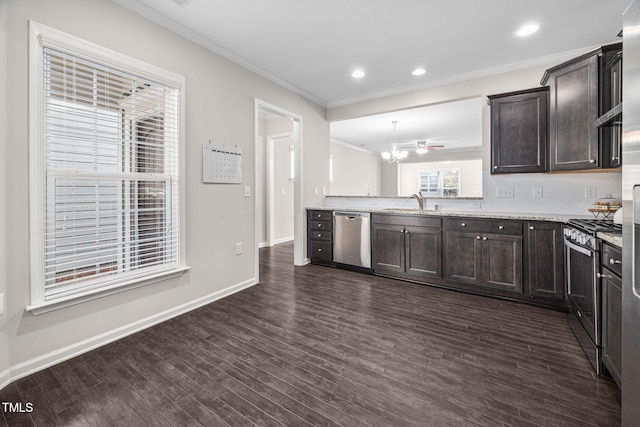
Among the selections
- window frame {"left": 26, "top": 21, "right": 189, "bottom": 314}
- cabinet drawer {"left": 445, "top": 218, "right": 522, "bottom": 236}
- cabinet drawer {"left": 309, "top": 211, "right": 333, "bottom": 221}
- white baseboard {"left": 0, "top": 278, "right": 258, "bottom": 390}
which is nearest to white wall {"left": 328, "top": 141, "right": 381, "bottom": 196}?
cabinet drawer {"left": 309, "top": 211, "right": 333, "bottom": 221}

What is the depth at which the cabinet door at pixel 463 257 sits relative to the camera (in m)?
3.20

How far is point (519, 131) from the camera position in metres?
3.06

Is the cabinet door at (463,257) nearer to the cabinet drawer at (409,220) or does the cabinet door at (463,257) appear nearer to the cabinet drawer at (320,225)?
the cabinet drawer at (409,220)

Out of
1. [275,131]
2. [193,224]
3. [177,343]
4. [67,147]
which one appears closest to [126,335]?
[177,343]

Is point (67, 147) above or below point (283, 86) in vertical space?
below

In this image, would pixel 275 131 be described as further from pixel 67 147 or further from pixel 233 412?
pixel 233 412

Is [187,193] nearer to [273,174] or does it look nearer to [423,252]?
[423,252]

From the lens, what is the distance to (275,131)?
Result: 5.76 metres

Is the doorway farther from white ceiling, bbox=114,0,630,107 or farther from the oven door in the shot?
the oven door

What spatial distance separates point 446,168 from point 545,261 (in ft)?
25.5

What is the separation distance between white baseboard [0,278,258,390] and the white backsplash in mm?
3358

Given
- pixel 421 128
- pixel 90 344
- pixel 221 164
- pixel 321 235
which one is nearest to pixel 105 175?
pixel 221 164

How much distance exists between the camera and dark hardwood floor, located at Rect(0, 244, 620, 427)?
1.46 metres

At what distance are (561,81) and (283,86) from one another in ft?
10.3
